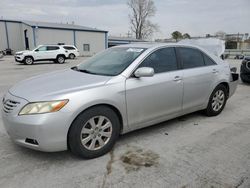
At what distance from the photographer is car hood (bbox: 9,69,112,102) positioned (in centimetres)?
288

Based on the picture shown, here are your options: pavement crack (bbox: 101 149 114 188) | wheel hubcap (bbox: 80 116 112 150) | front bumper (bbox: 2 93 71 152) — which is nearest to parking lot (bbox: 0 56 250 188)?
pavement crack (bbox: 101 149 114 188)


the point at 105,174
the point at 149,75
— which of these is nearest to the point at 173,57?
the point at 149,75

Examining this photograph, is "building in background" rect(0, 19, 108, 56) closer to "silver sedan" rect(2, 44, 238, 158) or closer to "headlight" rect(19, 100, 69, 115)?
"silver sedan" rect(2, 44, 238, 158)

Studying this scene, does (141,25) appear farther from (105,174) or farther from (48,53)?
(105,174)

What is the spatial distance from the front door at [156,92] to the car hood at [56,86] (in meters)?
0.49

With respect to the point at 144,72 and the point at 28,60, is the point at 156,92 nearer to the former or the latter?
the point at 144,72

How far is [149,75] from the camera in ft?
11.0

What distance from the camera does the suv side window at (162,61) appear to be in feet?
12.1

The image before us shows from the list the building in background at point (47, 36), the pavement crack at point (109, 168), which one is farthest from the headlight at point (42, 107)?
the building in background at point (47, 36)

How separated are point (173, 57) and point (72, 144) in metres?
2.25

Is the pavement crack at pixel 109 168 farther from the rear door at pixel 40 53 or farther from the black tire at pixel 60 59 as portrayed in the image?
the black tire at pixel 60 59

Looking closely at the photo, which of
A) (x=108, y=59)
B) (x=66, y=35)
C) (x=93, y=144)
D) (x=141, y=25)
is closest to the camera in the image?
(x=93, y=144)

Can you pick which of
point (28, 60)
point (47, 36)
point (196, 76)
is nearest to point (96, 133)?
point (196, 76)

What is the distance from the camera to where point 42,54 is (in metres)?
20.0
